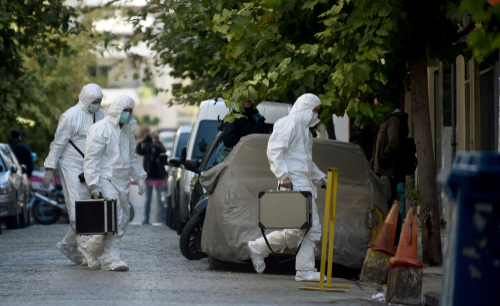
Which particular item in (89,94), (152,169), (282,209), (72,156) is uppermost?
(89,94)

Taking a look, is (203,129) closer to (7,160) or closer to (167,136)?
(7,160)

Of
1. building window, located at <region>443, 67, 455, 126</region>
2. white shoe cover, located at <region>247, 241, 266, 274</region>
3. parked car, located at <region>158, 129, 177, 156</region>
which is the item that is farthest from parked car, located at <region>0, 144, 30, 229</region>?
parked car, located at <region>158, 129, 177, 156</region>

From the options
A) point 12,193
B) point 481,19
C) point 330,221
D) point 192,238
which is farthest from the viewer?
point 12,193

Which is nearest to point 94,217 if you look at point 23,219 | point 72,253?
point 72,253

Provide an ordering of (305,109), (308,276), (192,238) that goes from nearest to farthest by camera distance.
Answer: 1. (308,276)
2. (305,109)
3. (192,238)

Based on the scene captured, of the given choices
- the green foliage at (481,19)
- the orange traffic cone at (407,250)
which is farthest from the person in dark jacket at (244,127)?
the green foliage at (481,19)

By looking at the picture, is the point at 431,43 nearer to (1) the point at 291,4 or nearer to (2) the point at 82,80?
Answer: (1) the point at 291,4

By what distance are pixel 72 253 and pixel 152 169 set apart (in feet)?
33.8

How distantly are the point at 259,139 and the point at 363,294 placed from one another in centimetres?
286

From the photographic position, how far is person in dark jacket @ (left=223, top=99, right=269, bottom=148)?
1110 cm

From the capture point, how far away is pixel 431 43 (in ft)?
32.1

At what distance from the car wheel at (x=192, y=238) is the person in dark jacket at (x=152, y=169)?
9193 mm

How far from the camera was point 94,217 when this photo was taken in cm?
869

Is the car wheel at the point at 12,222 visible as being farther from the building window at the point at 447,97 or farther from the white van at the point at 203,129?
the building window at the point at 447,97
